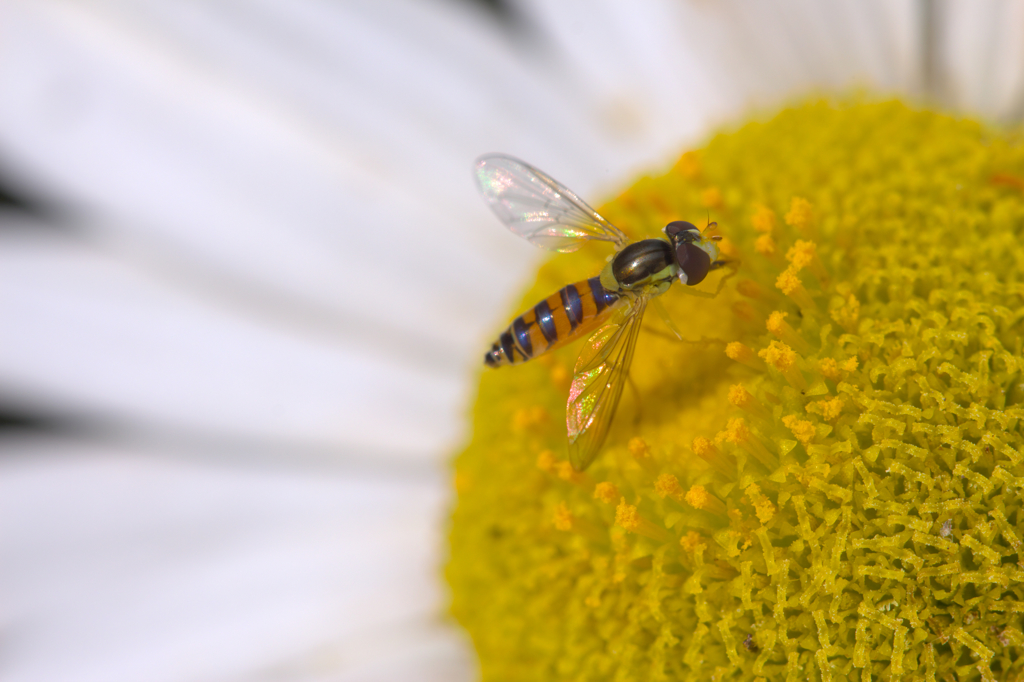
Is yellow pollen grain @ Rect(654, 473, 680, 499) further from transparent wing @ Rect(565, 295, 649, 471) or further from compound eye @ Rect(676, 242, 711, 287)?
compound eye @ Rect(676, 242, 711, 287)

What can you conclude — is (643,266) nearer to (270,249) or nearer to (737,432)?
(737,432)

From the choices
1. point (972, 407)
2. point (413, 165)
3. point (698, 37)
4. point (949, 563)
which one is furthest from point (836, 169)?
point (413, 165)

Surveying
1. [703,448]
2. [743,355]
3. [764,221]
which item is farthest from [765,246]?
[703,448]

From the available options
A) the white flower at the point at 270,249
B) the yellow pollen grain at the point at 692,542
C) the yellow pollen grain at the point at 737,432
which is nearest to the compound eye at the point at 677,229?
the yellow pollen grain at the point at 737,432

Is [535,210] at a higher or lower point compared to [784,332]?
higher

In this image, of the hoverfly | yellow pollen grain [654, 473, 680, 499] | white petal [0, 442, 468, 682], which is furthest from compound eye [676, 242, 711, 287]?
white petal [0, 442, 468, 682]

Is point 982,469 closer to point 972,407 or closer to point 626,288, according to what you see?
point 972,407

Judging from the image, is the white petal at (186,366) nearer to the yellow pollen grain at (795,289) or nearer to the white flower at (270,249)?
the white flower at (270,249)
